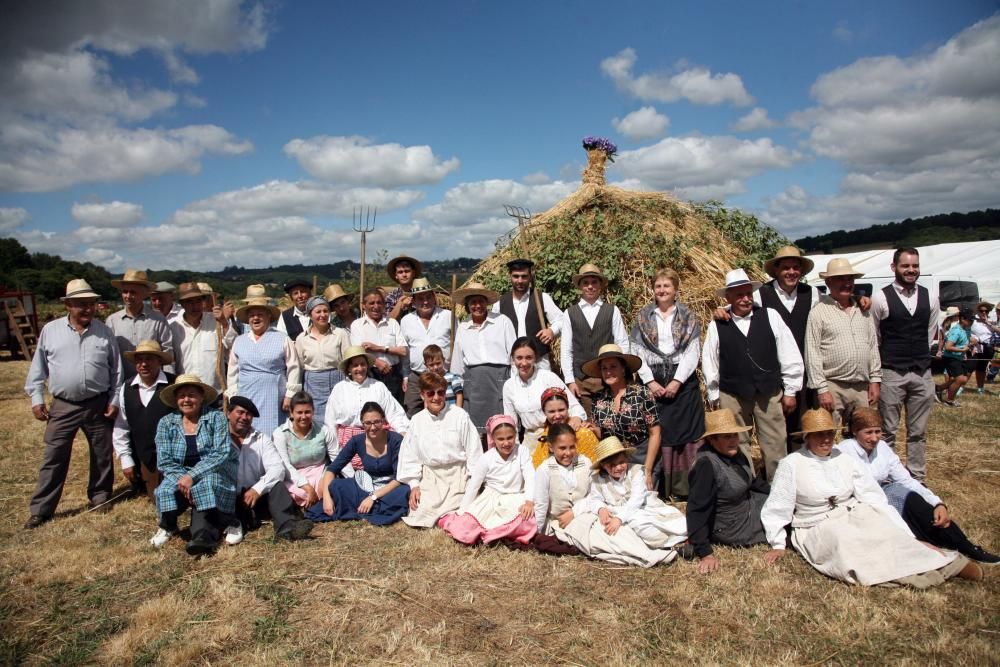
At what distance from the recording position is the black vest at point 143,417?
220 inches

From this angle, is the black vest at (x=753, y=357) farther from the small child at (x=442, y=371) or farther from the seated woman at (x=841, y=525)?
the small child at (x=442, y=371)

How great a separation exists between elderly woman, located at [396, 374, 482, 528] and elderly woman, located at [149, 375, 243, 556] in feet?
4.81

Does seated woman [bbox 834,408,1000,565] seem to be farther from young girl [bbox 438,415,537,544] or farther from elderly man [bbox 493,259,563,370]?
elderly man [bbox 493,259,563,370]

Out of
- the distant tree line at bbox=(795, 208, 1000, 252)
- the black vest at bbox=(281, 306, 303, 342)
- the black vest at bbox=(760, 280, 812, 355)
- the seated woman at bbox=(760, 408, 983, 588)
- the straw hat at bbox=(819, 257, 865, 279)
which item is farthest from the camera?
the distant tree line at bbox=(795, 208, 1000, 252)

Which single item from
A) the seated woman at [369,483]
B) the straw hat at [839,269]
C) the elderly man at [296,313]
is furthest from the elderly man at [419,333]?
the straw hat at [839,269]

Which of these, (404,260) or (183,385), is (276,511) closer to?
(183,385)

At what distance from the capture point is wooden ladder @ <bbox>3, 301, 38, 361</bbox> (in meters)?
20.2

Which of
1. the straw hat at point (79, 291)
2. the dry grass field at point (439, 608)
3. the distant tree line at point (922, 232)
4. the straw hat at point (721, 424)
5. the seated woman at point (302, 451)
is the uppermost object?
the distant tree line at point (922, 232)

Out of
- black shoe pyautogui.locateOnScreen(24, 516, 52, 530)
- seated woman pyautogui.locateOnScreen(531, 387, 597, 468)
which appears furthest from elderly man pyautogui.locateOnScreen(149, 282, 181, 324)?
seated woman pyautogui.locateOnScreen(531, 387, 597, 468)

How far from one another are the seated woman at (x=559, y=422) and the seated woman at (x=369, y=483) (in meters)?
1.31

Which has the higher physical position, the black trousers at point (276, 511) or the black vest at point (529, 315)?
the black vest at point (529, 315)

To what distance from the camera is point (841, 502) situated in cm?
432

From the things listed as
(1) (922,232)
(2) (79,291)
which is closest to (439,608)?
(2) (79,291)

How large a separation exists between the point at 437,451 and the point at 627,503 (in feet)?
5.73
